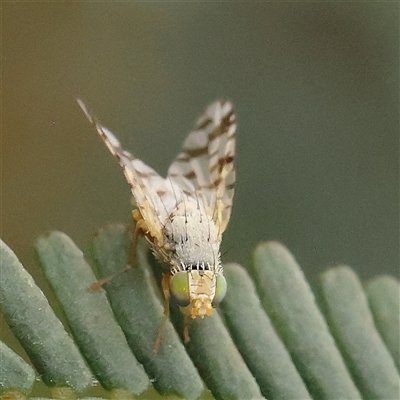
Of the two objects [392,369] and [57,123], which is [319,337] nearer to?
[392,369]

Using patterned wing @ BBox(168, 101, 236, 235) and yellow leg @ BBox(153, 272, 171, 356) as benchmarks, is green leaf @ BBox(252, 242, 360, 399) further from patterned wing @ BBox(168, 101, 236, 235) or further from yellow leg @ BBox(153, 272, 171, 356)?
patterned wing @ BBox(168, 101, 236, 235)

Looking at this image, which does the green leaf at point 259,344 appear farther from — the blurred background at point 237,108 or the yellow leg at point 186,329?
the blurred background at point 237,108

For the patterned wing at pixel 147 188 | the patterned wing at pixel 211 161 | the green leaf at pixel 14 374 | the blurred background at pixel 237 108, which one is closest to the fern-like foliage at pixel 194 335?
the green leaf at pixel 14 374

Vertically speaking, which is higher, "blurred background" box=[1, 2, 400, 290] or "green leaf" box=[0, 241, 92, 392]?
"blurred background" box=[1, 2, 400, 290]

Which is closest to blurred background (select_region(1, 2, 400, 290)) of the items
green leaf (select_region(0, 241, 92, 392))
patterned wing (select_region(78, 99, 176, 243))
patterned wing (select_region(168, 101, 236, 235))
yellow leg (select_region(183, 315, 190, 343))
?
patterned wing (select_region(168, 101, 236, 235))

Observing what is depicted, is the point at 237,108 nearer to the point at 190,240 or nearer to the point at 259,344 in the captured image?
the point at 190,240

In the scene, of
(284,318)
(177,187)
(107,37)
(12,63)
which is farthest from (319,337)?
(107,37)

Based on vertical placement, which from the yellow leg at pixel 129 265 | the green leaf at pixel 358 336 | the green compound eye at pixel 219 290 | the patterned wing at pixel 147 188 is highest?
the patterned wing at pixel 147 188
